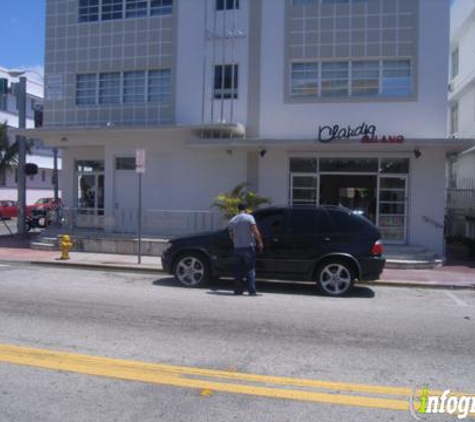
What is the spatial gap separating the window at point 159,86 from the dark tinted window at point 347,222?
9456 mm

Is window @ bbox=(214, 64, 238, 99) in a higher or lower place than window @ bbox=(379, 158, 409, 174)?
higher

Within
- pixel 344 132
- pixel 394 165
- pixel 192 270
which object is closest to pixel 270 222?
pixel 192 270

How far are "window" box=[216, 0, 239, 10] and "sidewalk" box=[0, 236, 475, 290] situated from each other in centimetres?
852

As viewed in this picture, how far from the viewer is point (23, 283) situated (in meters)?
11.3

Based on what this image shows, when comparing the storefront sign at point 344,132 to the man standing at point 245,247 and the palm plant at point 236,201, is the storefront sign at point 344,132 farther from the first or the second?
the man standing at point 245,247

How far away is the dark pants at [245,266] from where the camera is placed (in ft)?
34.0

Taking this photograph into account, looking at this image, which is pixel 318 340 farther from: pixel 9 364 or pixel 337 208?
pixel 337 208

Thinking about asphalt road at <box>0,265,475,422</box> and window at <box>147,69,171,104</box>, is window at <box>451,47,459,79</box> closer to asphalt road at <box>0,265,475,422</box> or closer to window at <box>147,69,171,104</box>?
window at <box>147,69,171,104</box>

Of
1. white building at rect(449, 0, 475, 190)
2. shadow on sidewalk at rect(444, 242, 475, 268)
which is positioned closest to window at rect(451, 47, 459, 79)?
white building at rect(449, 0, 475, 190)

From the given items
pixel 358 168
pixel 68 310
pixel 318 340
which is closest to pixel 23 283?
pixel 68 310

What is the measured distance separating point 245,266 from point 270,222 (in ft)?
3.80

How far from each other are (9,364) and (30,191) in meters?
42.2

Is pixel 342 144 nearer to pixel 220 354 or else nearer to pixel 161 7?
pixel 161 7

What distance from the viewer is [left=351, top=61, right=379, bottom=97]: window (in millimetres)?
16953
